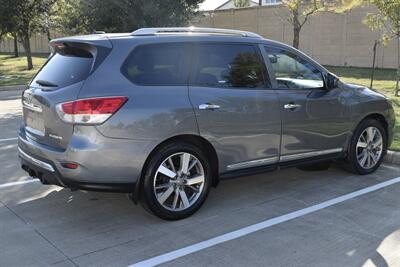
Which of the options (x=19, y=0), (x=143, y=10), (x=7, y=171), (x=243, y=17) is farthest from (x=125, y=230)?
(x=243, y=17)

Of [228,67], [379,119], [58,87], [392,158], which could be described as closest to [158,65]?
[228,67]

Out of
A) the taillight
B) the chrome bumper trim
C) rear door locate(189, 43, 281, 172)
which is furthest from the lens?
rear door locate(189, 43, 281, 172)

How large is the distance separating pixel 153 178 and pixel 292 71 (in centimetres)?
215

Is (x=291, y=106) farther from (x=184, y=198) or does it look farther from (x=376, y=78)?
(x=376, y=78)

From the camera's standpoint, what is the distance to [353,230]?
4.52 metres

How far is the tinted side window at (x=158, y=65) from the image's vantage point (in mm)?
4492

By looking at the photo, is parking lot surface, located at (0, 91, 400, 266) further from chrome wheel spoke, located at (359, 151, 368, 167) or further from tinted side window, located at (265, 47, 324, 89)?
tinted side window, located at (265, 47, 324, 89)

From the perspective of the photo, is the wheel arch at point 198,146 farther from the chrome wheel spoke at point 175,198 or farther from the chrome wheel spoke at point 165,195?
the chrome wheel spoke at point 175,198

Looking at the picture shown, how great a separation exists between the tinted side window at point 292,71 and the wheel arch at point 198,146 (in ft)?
3.73

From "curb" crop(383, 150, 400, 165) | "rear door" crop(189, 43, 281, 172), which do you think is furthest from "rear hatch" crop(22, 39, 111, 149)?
"curb" crop(383, 150, 400, 165)

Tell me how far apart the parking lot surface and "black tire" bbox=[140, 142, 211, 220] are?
0.09 meters

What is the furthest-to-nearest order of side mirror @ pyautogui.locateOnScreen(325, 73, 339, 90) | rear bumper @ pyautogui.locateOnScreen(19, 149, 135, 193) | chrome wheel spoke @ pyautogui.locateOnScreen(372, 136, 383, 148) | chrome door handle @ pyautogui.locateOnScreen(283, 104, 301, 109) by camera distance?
chrome wheel spoke @ pyautogui.locateOnScreen(372, 136, 383, 148) → side mirror @ pyautogui.locateOnScreen(325, 73, 339, 90) → chrome door handle @ pyautogui.locateOnScreen(283, 104, 301, 109) → rear bumper @ pyautogui.locateOnScreen(19, 149, 135, 193)

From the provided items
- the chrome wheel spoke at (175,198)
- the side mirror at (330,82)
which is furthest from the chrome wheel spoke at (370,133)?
the chrome wheel spoke at (175,198)

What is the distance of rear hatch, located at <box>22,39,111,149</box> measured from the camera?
434cm
